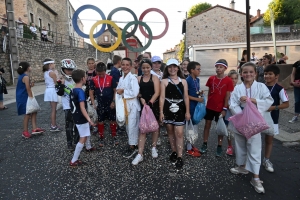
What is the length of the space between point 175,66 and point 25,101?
3.47m

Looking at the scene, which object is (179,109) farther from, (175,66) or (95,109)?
(95,109)

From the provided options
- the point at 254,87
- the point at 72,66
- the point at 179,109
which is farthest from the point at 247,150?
the point at 72,66

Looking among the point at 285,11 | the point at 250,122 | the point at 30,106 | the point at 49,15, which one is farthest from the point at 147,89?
the point at 285,11

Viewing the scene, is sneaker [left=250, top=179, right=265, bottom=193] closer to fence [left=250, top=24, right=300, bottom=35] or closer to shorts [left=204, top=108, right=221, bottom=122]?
shorts [left=204, top=108, right=221, bottom=122]

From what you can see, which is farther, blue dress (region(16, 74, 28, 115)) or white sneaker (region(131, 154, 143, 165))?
blue dress (region(16, 74, 28, 115))

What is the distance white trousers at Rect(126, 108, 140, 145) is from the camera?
425 cm

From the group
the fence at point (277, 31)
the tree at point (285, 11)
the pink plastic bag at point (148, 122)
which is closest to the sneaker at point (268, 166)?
→ the pink plastic bag at point (148, 122)

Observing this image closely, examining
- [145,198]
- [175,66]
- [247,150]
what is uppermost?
[175,66]

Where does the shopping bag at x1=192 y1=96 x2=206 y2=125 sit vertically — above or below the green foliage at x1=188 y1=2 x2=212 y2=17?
below

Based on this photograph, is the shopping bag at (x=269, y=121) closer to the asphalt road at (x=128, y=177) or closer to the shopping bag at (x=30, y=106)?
the asphalt road at (x=128, y=177)

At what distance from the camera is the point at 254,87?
3.22 meters

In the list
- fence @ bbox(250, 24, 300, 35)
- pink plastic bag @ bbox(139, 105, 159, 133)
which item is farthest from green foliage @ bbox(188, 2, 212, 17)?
pink plastic bag @ bbox(139, 105, 159, 133)

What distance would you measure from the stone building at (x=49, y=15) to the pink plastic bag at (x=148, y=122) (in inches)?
928

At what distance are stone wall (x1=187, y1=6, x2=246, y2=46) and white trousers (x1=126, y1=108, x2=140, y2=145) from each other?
3283cm
